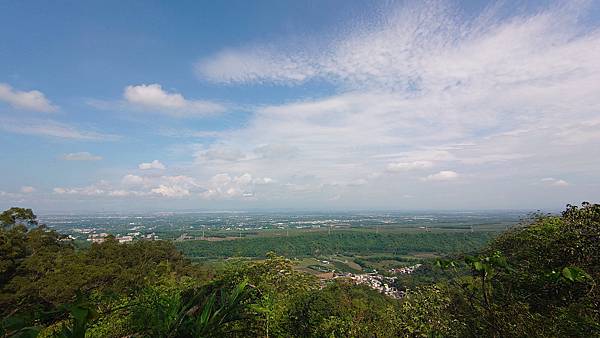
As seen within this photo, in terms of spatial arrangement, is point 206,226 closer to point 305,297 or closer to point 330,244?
point 330,244

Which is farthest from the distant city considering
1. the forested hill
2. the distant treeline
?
the forested hill

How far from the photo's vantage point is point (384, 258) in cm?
5353

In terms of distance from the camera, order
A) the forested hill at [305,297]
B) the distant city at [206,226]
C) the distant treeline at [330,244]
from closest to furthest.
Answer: the forested hill at [305,297] → the distant treeline at [330,244] → the distant city at [206,226]

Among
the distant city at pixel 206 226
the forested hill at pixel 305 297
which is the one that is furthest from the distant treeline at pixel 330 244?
the forested hill at pixel 305 297

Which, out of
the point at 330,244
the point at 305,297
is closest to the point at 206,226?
the point at 330,244

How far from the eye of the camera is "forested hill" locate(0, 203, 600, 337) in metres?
1.30

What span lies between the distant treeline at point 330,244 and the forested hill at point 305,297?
3791 centimetres

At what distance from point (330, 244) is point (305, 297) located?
216ft

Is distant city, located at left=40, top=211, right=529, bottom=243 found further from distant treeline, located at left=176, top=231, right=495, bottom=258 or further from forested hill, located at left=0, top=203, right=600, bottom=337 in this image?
forested hill, located at left=0, top=203, right=600, bottom=337

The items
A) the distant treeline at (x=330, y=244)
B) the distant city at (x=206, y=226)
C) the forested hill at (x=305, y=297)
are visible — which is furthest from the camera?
the distant city at (x=206, y=226)

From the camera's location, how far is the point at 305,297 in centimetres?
603

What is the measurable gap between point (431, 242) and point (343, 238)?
22.4 meters

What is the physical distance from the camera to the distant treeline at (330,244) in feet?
177

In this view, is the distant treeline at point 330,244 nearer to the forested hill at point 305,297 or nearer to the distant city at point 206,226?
the distant city at point 206,226
